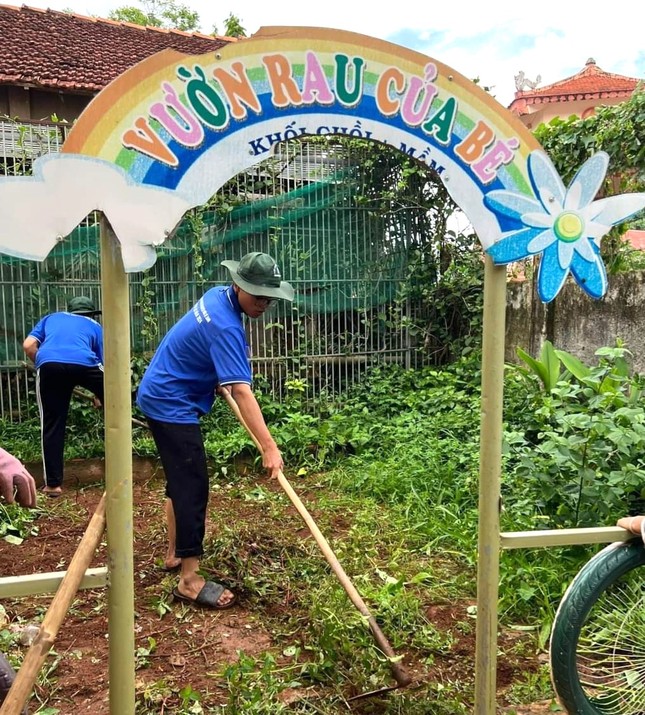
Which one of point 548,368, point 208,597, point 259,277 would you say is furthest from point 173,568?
point 548,368

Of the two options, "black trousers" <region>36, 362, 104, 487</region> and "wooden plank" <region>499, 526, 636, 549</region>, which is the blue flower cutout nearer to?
"wooden plank" <region>499, 526, 636, 549</region>

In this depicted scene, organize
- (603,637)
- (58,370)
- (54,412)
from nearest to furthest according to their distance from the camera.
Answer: (603,637) < (58,370) < (54,412)

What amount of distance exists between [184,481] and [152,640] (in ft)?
2.49

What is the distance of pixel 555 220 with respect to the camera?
209 centimetres

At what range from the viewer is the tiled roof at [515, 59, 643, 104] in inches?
538

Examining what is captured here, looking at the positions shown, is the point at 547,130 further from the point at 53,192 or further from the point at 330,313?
the point at 53,192

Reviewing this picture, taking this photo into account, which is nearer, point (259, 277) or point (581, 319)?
point (259, 277)

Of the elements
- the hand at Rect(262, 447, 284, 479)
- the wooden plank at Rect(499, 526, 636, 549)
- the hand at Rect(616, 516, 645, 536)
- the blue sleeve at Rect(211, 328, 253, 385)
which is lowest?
the wooden plank at Rect(499, 526, 636, 549)

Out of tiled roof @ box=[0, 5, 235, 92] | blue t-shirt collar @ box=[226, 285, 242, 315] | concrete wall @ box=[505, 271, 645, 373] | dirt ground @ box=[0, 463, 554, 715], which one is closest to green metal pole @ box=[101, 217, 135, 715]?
dirt ground @ box=[0, 463, 554, 715]

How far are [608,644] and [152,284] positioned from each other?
4838 millimetres

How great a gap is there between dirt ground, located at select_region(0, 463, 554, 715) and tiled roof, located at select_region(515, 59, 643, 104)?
42.9 ft

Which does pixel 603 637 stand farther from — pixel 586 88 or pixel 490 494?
pixel 586 88

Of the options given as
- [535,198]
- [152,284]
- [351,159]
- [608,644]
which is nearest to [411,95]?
[535,198]

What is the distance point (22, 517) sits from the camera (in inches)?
173
